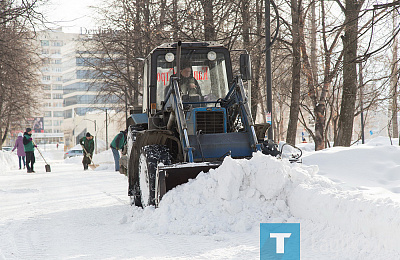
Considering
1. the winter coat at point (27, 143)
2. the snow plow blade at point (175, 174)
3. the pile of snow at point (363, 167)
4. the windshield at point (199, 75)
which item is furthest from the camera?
the winter coat at point (27, 143)

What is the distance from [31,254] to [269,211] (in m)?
2.77

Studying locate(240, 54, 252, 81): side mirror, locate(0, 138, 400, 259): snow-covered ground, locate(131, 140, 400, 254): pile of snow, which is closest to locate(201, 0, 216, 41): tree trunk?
locate(240, 54, 252, 81): side mirror

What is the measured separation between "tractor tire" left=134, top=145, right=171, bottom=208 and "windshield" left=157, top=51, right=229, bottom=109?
4.34ft

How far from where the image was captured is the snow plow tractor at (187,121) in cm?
685

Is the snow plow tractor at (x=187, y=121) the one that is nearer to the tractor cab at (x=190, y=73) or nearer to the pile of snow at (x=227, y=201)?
the tractor cab at (x=190, y=73)

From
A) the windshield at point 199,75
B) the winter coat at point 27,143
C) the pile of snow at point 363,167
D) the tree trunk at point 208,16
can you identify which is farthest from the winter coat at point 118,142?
the windshield at point 199,75

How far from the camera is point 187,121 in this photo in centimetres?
740

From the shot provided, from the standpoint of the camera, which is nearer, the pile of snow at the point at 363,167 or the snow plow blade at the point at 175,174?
the snow plow blade at the point at 175,174

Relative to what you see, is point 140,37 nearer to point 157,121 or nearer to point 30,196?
point 30,196

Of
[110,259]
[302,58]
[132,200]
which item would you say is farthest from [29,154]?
[110,259]

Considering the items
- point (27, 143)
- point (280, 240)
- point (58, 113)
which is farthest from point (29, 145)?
point (58, 113)

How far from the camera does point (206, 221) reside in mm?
5789

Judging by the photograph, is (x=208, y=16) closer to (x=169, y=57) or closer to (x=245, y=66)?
(x=169, y=57)

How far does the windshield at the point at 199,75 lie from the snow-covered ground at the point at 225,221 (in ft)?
7.07
